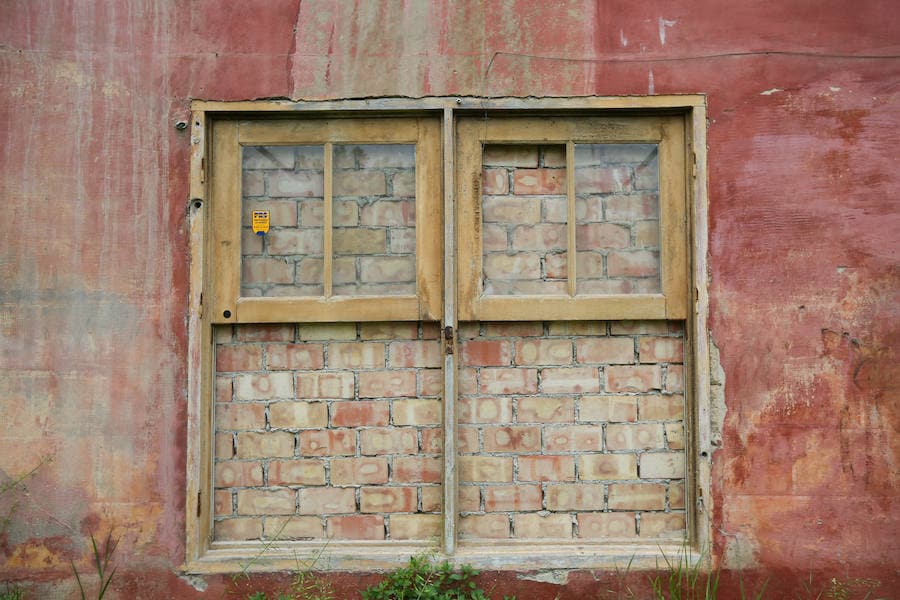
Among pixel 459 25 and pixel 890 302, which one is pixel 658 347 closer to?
pixel 890 302

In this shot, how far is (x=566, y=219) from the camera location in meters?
2.76

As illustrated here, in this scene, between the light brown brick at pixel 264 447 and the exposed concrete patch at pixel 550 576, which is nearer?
the exposed concrete patch at pixel 550 576

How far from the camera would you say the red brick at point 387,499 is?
2717 mm

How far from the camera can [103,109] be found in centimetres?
268

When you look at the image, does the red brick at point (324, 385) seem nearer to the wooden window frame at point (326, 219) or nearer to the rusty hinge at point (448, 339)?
the wooden window frame at point (326, 219)

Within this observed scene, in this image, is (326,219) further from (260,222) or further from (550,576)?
(550,576)

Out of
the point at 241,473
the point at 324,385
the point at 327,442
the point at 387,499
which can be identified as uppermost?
the point at 324,385

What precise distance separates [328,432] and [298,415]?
132mm

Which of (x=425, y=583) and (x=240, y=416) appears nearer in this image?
(x=425, y=583)

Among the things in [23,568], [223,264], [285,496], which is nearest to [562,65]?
[223,264]

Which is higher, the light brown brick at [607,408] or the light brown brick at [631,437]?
the light brown brick at [607,408]

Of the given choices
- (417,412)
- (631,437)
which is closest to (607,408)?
(631,437)

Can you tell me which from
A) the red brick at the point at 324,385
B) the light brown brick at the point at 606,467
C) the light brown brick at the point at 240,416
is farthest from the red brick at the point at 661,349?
the light brown brick at the point at 240,416

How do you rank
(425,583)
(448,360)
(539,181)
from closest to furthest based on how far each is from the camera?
(425,583) < (448,360) < (539,181)
